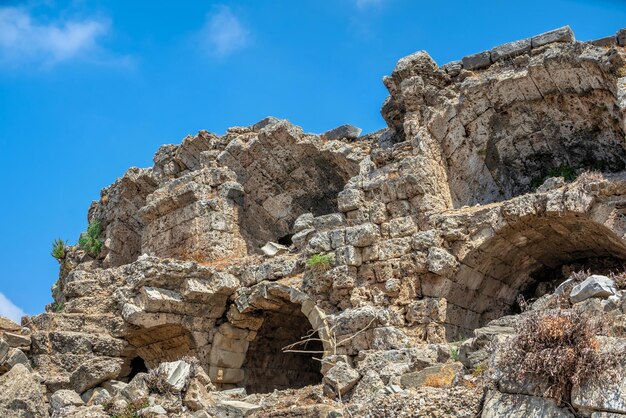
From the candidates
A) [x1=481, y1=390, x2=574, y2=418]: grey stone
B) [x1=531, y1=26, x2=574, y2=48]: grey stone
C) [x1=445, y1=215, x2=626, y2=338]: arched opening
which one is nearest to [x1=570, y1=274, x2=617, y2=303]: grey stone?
[x1=481, y1=390, x2=574, y2=418]: grey stone

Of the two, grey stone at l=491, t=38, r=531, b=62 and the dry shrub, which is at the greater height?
grey stone at l=491, t=38, r=531, b=62

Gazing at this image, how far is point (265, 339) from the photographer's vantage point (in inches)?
560

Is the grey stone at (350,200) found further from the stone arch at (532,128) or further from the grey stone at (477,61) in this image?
the grey stone at (477,61)

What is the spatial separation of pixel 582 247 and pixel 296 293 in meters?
4.60

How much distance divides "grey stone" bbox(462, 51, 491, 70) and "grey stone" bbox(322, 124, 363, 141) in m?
3.19

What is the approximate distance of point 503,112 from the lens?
1220 centimetres

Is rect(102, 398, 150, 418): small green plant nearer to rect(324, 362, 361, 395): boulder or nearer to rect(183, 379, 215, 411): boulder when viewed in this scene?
rect(183, 379, 215, 411): boulder

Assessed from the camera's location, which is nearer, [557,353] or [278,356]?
[557,353]

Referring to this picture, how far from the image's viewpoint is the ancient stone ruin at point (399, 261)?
10164mm

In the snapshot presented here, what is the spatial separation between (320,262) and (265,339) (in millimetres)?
3078

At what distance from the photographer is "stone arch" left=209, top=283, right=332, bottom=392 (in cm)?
1232

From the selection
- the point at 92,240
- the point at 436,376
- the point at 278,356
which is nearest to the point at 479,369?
the point at 436,376

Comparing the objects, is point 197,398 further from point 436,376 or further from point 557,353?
point 557,353

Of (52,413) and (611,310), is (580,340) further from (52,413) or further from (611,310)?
(52,413)
